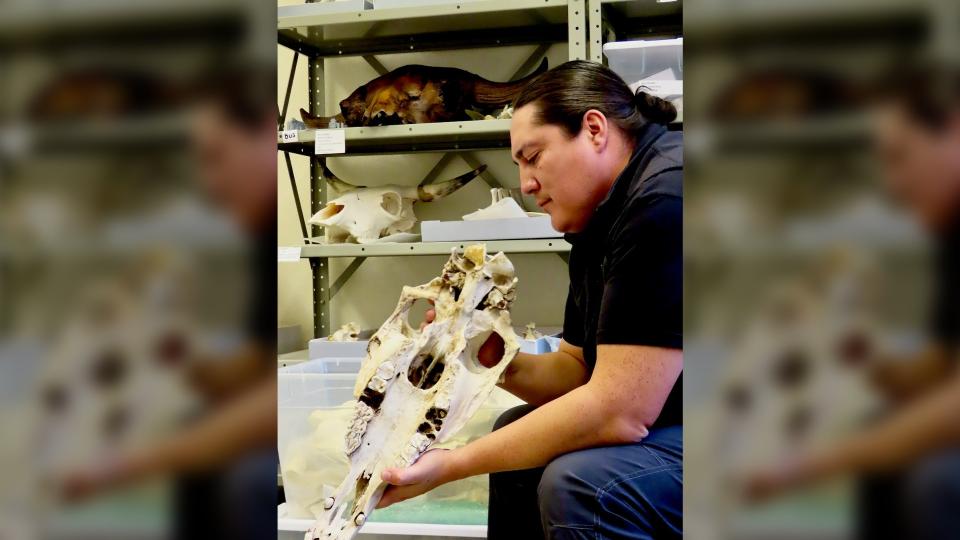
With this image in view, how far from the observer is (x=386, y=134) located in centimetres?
244

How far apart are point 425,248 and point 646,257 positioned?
4.34 ft

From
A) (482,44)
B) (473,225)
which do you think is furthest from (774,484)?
(482,44)

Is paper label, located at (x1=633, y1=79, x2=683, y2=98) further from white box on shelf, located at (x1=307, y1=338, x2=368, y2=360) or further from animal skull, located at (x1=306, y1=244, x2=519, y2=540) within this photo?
white box on shelf, located at (x1=307, y1=338, x2=368, y2=360)

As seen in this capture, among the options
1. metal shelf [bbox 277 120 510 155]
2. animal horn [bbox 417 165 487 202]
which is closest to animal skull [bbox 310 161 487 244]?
animal horn [bbox 417 165 487 202]

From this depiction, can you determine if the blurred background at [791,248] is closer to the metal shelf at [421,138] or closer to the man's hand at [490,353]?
the man's hand at [490,353]

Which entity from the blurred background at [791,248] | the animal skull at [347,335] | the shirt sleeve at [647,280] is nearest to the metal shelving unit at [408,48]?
the animal skull at [347,335]

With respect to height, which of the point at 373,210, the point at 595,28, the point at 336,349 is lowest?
the point at 336,349

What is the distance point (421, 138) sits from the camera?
278 cm

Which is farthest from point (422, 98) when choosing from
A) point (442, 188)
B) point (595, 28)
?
point (595, 28)

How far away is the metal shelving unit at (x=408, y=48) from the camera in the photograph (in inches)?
91.8

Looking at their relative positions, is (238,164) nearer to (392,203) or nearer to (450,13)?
(450,13)

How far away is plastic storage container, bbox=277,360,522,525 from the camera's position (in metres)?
1.64

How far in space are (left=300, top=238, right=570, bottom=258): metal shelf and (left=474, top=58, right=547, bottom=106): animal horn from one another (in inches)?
19.0

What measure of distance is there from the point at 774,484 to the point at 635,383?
94 centimetres
